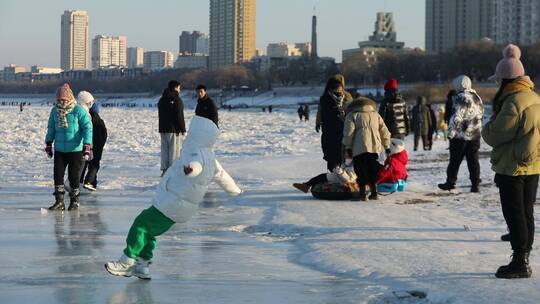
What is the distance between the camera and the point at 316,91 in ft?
473

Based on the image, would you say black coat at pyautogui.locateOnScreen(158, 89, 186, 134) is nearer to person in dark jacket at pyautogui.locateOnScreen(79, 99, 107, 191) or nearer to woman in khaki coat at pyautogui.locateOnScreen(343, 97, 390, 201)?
person in dark jacket at pyautogui.locateOnScreen(79, 99, 107, 191)

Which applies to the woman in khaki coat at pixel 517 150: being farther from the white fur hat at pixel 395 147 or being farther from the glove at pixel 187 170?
the white fur hat at pixel 395 147

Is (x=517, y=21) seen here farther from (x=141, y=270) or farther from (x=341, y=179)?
(x=141, y=270)

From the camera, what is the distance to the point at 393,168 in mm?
10812

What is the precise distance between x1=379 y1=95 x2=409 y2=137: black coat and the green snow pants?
267 inches

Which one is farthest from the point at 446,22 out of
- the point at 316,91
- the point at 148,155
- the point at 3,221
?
the point at 3,221

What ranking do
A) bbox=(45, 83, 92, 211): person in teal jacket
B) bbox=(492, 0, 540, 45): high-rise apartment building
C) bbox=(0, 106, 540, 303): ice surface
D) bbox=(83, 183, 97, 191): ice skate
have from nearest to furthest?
1. bbox=(0, 106, 540, 303): ice surface
2. bbox=(45, 83, 92, 211): person in teal jacket
3. bbox=(83, 183, 97, 191): ice skate
4. bbox=(492, 0, 540, 45): high-rise apartment building

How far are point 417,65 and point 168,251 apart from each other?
5002 inches

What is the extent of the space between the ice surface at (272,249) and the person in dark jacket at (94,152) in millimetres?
257

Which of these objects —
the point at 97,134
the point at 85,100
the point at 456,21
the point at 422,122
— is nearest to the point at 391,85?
the point at 85,100

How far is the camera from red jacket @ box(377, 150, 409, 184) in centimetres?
1073

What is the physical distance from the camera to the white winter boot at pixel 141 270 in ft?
18.6

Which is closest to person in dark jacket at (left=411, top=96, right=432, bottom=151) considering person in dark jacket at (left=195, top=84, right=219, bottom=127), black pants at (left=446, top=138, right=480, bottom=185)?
person in dark jacket at (left=195, top=84, right=219, bottom=127)

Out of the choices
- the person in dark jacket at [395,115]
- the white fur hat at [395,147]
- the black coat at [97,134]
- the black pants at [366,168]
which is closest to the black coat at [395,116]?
the person in dark jacket at [395,115]
